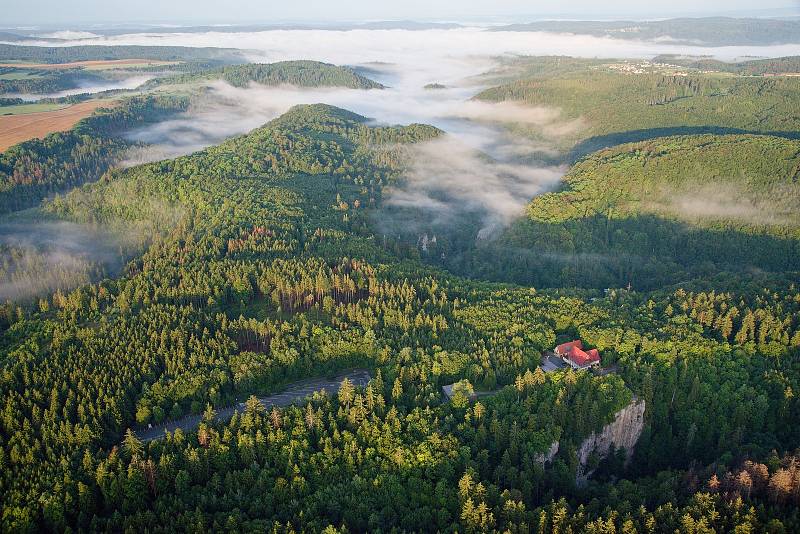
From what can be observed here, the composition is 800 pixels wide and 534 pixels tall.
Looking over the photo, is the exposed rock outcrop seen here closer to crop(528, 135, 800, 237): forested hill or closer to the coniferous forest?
the coniferous forest

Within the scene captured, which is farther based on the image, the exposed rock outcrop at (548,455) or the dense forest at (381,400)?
the exposed rock outcrop at (548,455)

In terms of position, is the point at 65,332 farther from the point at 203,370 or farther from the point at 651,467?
the point at 651,467

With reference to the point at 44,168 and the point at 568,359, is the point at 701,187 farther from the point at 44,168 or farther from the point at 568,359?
the point at 44,168

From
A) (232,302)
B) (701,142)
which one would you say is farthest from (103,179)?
(701,142)

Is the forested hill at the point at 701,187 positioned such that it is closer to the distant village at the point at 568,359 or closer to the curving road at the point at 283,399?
the distant village at the point at 568,359

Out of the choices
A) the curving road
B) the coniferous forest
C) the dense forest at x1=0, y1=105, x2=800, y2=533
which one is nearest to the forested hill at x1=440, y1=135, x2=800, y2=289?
the coniferous forest

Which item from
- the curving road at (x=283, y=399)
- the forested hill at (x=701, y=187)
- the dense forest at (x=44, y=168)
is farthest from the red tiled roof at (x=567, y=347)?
the dense forest at (x=44, y=168)

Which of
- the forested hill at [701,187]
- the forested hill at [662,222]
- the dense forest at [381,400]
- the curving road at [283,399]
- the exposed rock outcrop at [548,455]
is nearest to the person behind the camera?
the dense forest at [381,400]
